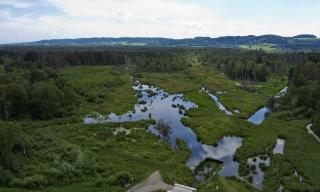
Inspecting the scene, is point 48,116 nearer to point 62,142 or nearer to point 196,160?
point 62,142

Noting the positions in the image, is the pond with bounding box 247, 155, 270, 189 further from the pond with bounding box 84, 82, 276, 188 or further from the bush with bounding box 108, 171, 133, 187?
the bush with bounding box 108, 171, 133, 187

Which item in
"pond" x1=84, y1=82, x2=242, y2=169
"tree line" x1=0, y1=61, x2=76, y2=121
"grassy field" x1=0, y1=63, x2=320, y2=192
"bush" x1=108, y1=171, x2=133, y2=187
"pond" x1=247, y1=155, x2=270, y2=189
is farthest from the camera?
"tree line" x1=0, y1=61, x2=76, y2=121

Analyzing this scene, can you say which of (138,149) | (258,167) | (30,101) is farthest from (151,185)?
(30,101)

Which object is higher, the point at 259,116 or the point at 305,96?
the point at 305,96

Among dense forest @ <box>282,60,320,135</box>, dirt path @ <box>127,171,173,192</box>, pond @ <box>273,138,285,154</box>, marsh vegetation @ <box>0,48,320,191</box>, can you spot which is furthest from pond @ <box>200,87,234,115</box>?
dirt path @ <box>127,171,173,192</box>

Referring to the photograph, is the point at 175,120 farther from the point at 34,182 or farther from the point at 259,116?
the point at 34,182

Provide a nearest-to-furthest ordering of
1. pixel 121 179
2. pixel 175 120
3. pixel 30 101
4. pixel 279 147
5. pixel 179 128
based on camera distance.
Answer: pixel 121 179, pixel 279 147, pixel 179 128, pixel 30 101, pixel 175 120

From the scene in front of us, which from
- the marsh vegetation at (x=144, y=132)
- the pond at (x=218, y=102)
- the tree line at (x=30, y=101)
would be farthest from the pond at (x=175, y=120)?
the tree line at (x=30, y=101)
